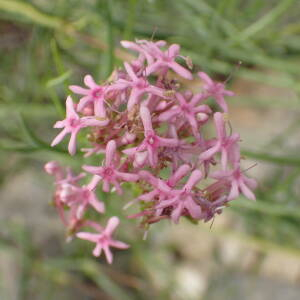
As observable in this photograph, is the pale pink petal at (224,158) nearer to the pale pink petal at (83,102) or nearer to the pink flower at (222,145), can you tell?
the pink flower at (222,145)

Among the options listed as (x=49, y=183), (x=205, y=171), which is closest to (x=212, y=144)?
(x=205, y=171)

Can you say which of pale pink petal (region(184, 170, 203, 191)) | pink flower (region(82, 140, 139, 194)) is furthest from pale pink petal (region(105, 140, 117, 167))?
pale pink petal (region(184, 170, 203, 191))

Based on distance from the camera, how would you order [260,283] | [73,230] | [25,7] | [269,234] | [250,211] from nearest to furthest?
[73,230], [25,7], [250,211], [269,234], [260,283]

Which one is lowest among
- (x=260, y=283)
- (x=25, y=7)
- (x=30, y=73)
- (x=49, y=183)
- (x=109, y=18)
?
(x=260, y=283)

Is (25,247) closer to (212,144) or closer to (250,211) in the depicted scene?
(250,211)

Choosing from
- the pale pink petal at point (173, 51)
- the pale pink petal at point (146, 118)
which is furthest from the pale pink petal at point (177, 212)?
the pale pink petal at point (173, 51)

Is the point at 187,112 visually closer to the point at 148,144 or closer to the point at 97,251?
the point at 148,144

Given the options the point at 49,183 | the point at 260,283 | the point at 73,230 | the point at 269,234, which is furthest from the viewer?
the point at 260,283

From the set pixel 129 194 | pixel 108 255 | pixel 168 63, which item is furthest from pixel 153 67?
pixel 129 194
